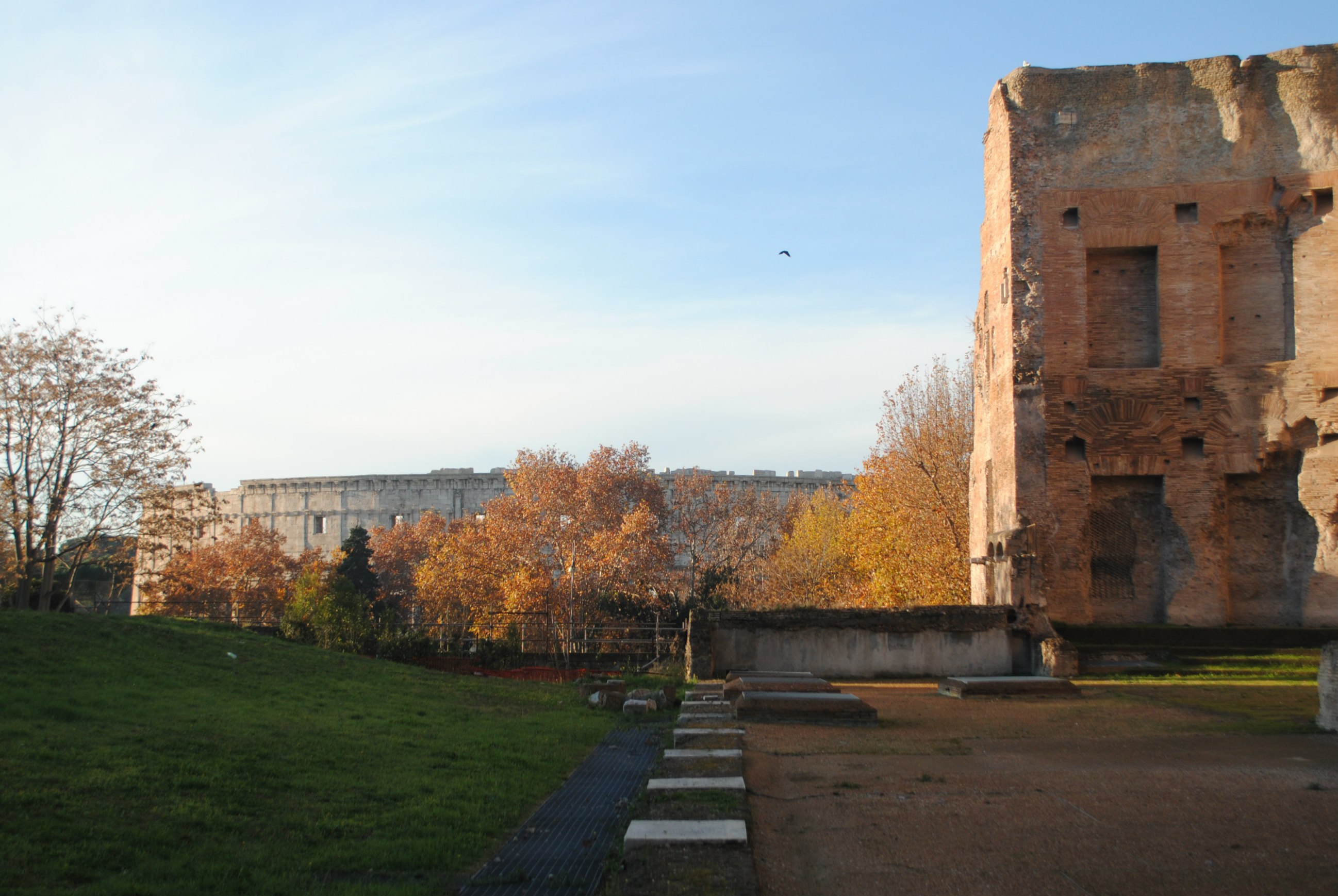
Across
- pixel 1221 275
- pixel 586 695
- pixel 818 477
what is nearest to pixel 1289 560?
pixel 1221 275

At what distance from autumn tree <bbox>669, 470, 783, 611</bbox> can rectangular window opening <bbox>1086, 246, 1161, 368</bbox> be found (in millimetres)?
21124

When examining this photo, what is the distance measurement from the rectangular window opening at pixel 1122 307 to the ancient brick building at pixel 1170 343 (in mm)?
35

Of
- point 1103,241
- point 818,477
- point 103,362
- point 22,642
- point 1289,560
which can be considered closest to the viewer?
point 22,642

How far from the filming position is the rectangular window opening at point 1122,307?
66.0 ft

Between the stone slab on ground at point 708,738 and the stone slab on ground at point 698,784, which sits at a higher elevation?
the stone slab on ground at point 698,784

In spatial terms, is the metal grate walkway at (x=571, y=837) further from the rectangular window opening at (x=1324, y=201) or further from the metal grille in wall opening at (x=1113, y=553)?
the rectangular window opening at (x=1324, y=201)

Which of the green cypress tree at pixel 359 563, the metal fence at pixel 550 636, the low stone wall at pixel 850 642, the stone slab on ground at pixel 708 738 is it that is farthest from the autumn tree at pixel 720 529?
the stone slab on ground at pixel 708 738

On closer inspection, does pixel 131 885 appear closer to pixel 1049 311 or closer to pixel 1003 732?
pixel 1003 732

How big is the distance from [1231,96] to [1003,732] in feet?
54.9

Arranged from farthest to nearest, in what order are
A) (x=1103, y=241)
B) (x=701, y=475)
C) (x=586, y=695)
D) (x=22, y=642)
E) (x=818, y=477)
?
1. (x=818, y=477)
2. (x=701, y=475)
3. (x=1103, y=241)
4. (x=586, y=695)
5. (x=22, y=642)

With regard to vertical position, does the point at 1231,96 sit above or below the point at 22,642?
above

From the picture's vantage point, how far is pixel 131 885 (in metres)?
4.35

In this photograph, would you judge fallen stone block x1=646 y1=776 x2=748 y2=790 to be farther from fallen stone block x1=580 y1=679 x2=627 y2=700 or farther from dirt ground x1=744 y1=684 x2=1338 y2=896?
fallen stone block x1=580 y1=679 x2=627 y2=700

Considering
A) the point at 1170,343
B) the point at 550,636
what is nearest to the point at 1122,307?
the point at 1170,343
